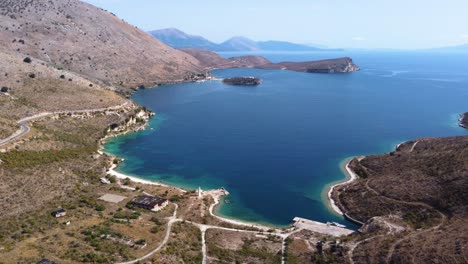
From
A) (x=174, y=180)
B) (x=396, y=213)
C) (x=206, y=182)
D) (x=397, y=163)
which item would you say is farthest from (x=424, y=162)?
(x=174, y=180)

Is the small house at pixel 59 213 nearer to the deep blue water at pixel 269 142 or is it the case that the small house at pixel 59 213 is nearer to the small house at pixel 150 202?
the small house at pixel 150 202

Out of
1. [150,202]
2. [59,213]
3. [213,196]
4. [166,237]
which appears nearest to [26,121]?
[59,213]

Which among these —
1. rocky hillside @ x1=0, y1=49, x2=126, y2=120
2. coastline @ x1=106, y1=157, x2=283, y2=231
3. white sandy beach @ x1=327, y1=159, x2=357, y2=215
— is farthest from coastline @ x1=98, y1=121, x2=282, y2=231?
rocky hillside @ x1=0, y1=49, x2=126, y2=120

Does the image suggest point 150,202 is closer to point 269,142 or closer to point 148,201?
point 148,201

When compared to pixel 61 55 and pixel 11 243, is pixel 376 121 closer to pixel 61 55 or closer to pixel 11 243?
pixel 11 243

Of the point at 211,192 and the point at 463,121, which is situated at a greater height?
the point at 463,121

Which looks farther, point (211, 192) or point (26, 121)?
point (26, 121)

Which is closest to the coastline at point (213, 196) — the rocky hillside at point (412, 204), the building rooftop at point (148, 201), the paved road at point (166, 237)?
the paved road at point (166, 237)
